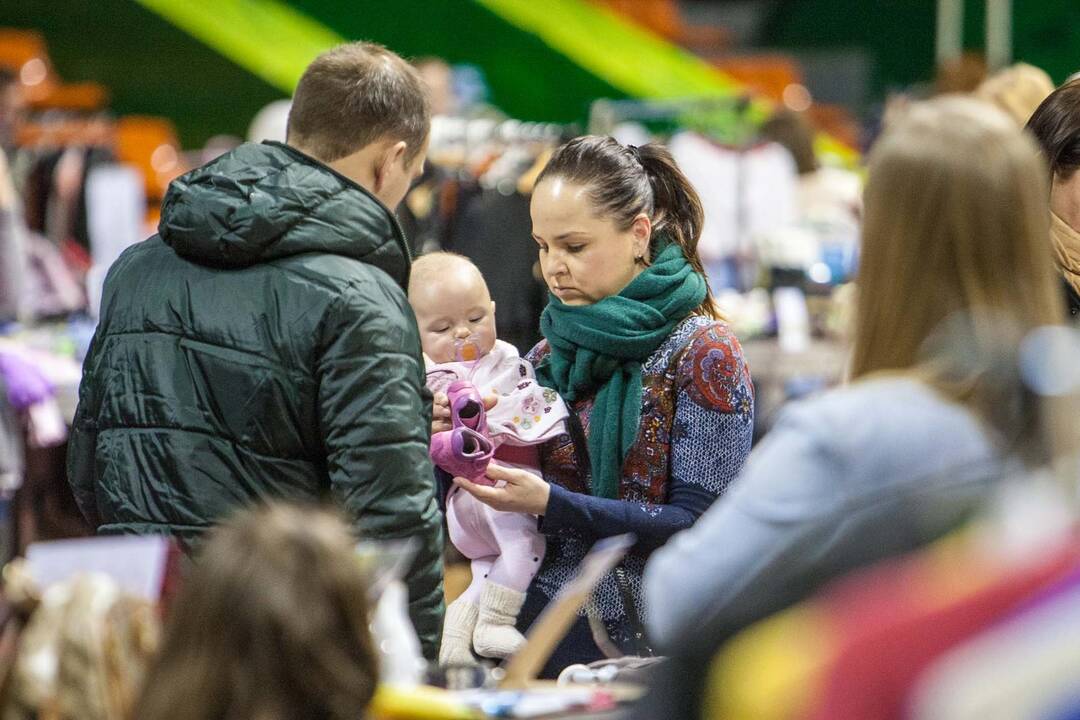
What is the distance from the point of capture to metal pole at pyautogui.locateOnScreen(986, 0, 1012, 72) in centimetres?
1259

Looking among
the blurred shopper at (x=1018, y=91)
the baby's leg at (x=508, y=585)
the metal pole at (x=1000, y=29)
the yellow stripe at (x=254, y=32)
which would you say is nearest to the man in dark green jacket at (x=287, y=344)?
the baby's leg at (x=508, y=585)

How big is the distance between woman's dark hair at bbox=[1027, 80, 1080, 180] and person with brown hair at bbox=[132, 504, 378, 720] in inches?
69.7

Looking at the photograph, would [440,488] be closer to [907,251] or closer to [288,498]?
[288,498]

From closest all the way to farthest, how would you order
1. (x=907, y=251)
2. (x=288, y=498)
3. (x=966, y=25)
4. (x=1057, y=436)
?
(x=1057, y=436)
(x=907, y=251)
(x=288, y=498)
(x=966, y=25)

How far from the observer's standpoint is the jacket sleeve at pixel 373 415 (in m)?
2.50

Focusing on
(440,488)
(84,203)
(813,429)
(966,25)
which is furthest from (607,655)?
(966,25)

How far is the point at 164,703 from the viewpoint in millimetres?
1624

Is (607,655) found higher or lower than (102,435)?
lower

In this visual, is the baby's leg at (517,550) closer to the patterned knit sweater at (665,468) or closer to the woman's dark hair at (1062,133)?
the patterned knit sweater at (665,468)

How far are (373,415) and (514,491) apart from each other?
1.11ft

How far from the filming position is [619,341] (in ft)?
9.23

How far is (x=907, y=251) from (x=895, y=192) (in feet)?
0.21

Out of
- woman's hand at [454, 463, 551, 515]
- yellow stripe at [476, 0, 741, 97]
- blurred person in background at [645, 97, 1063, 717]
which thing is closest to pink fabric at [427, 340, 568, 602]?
woman's hand at [454, 463, 551, 515]

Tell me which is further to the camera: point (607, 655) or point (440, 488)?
point (440, 488)
